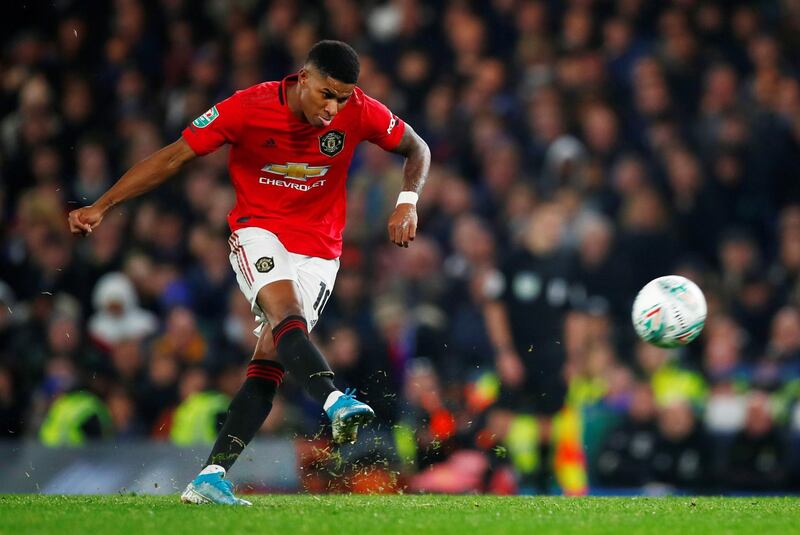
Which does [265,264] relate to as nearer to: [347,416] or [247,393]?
[247,393]

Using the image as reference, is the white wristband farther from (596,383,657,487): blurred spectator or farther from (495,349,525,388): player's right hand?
(596,383,657,487): blurred spectator

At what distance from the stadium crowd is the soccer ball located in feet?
7.35

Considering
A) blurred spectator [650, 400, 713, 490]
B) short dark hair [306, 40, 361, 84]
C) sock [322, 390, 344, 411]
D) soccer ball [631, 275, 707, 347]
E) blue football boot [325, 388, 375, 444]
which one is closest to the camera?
blue football boot [325, 388, 375, 444]

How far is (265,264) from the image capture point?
604 cm

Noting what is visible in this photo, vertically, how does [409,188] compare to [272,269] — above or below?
above

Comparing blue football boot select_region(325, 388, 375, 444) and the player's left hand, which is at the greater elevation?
the player's left hand

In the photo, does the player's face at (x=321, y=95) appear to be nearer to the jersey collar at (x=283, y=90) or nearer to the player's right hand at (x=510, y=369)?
the jersey collar at (x=283, y=90)

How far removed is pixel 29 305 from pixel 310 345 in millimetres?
6022

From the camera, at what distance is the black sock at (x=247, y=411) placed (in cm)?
610

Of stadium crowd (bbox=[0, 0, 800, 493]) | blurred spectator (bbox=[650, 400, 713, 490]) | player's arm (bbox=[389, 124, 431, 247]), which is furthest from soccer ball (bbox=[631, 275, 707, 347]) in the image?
blurred spectator (bbox=[650, 400, 713, 490])

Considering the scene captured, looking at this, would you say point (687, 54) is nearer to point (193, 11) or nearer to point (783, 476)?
point (783, 476)

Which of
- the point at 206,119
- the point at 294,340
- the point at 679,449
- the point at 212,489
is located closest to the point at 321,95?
the point at 206,119

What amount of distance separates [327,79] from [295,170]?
0.60 m

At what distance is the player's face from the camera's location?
5.83 metres
